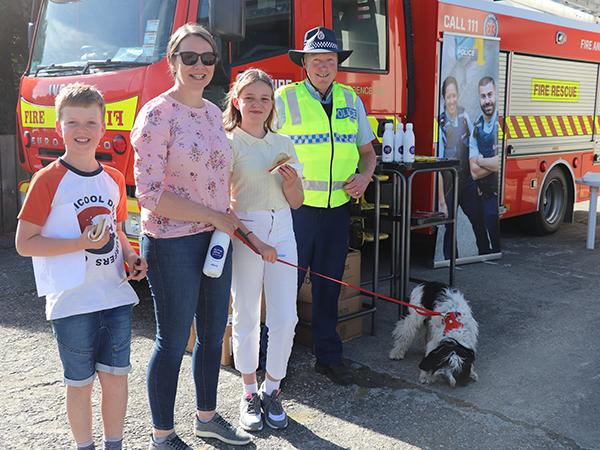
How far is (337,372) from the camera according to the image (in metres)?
3.87

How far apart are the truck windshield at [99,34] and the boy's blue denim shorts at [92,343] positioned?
262 cm

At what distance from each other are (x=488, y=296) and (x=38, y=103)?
13.7 feet

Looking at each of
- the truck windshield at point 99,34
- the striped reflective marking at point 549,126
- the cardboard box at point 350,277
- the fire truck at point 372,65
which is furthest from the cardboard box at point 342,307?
the striped reflective marking at point 549,126

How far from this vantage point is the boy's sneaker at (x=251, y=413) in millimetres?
3260

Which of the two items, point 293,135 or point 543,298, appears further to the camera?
point 543,298

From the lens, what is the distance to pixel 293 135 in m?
3.70

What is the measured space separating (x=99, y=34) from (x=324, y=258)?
8.88 feet

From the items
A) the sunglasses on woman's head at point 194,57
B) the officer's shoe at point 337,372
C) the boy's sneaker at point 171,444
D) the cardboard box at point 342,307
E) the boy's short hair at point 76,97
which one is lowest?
the officer's shoe at point 337,372

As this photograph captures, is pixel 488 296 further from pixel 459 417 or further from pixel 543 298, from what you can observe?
pixel 459 417

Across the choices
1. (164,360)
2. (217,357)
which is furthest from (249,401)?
(164,360)

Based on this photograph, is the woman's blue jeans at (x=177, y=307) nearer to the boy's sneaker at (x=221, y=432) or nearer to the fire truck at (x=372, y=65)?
the boy's sneaker at (x=221, y=432)

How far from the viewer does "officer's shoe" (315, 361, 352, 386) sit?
3.84 metres

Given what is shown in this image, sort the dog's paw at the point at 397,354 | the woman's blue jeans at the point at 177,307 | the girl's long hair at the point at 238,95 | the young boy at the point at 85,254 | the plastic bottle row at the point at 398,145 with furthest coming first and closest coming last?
the plastic bottle row at the point at 398,145, the dog's paw at the point at 397,354, the girl's long hair at the point at 238,95, the woman's blue jeans at the point at 177,307, the young boy at the point at 85,254

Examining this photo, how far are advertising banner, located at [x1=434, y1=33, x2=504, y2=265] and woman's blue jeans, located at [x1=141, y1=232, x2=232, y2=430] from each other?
12.5ft
